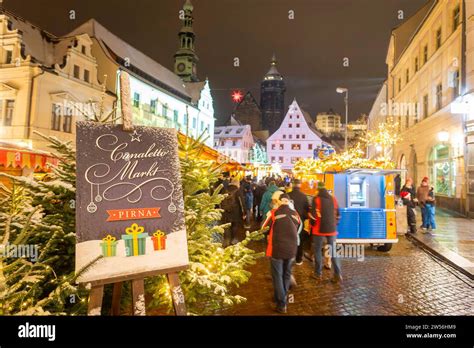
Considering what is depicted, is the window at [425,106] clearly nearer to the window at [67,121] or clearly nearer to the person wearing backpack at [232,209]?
the person wearing backpack at [232,209]

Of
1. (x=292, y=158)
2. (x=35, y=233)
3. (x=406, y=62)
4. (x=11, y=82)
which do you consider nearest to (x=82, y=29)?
(x=11, y=82)

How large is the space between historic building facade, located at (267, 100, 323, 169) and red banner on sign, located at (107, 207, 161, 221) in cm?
6017

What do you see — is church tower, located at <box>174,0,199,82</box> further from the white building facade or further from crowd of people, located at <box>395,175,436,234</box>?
crowd of people, located at <box>395,175,436,234</box>

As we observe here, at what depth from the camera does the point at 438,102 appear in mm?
20891

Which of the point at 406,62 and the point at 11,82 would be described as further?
the point at 406,62

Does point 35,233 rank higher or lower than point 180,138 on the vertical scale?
lower

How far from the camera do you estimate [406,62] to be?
29.5m

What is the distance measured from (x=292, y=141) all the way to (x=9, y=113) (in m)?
49.8

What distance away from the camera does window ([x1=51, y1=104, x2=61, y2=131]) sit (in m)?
21.9

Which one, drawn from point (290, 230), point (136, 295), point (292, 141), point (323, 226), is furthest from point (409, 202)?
point (292, 141)

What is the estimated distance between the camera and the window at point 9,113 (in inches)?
819

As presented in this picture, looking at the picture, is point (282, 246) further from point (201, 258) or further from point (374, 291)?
point (374, 291)
